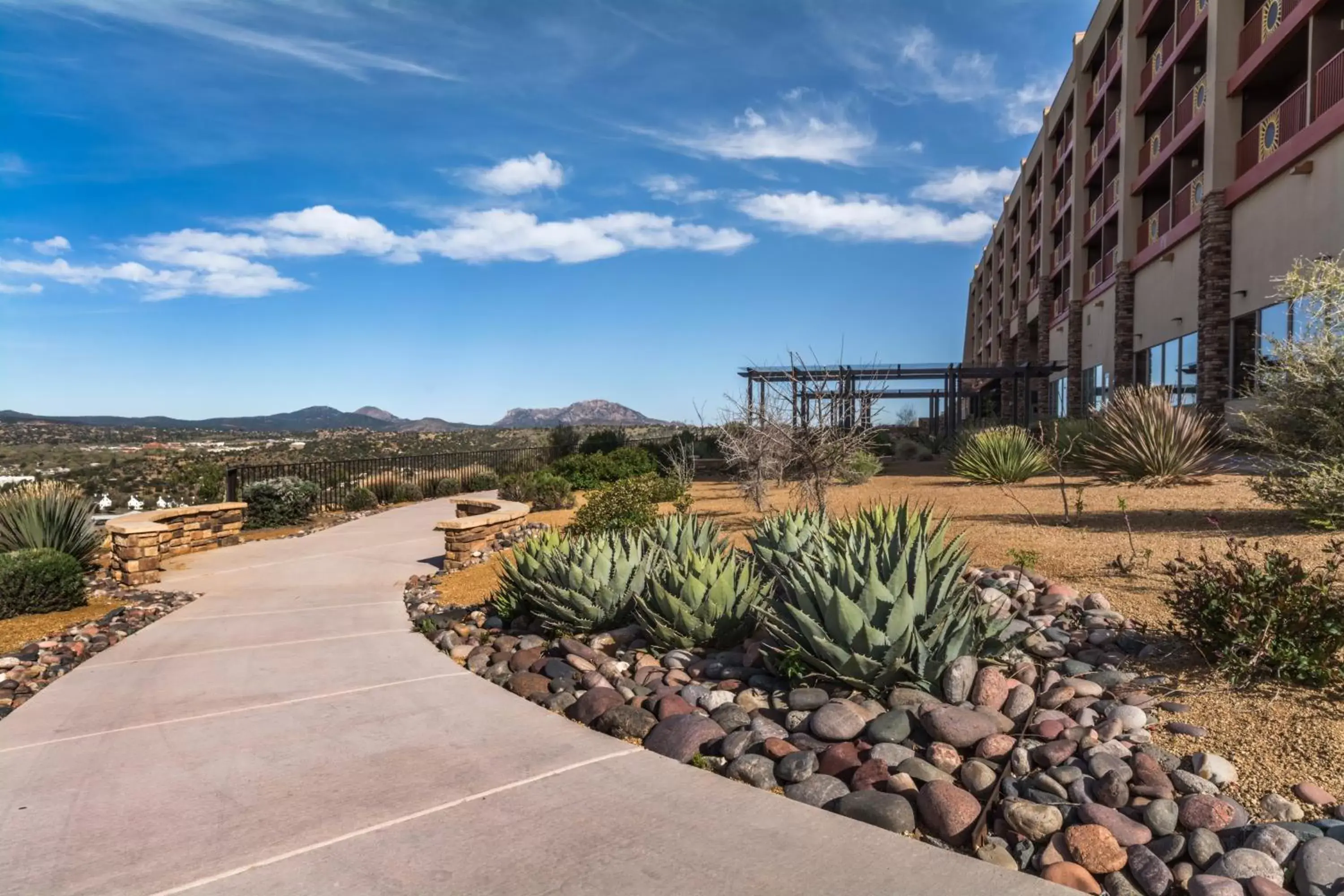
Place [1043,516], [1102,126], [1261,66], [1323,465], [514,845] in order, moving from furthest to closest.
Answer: [1102,126], [1261,66], [1043,516], [1323,465], [514,845]

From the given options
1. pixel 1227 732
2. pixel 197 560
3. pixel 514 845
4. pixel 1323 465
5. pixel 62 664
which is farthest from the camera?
pixel 197 560

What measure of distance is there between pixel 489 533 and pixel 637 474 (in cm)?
995

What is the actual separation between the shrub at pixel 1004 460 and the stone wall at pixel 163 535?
1311 cm

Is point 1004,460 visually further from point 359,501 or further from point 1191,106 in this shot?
→ point 359,501

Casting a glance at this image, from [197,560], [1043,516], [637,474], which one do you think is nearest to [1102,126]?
[637,474]

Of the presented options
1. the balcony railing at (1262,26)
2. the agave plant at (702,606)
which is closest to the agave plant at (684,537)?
the agave plant at (702,606)

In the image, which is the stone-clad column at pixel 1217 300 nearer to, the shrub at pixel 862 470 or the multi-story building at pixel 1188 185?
the multi-story building at pixel 1188 185

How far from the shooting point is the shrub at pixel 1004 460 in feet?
54.7

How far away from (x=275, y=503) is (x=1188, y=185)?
77.9 feet

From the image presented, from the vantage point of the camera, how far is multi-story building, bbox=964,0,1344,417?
17.1m

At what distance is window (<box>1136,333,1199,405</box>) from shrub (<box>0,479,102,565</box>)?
21.3 meters

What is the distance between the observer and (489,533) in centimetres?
1302

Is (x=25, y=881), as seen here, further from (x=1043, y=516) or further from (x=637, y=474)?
(x=637, y=474)

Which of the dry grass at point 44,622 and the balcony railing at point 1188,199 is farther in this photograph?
the balcony railing at point 1188,199
